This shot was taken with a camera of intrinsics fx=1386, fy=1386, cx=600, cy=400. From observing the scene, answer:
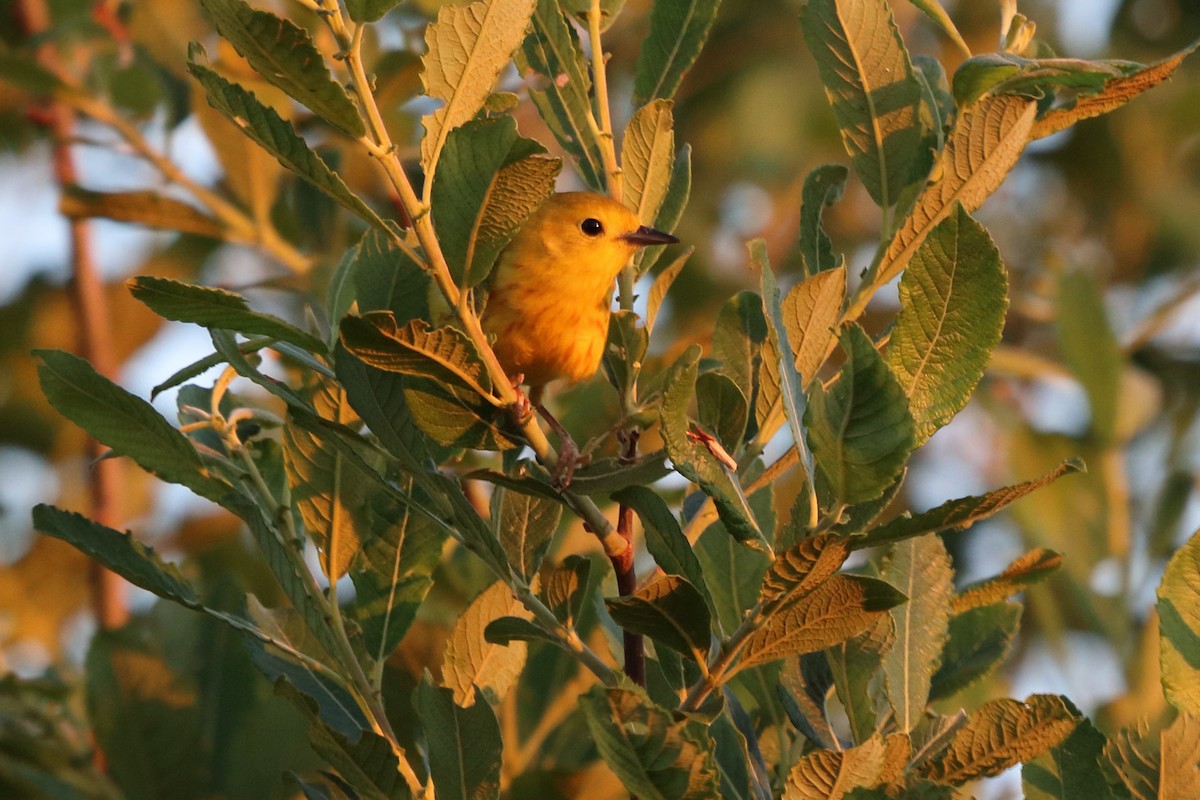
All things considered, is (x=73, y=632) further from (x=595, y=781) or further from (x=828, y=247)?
(x=828, y=247)

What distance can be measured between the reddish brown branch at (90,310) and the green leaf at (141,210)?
5 centimetres

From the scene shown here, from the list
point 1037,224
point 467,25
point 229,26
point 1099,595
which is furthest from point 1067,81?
point 1037,224

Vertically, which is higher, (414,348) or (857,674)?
(414,348)

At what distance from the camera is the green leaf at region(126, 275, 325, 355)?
5.22 ft

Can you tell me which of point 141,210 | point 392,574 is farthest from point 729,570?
point 141,210

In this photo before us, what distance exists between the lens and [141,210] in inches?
148

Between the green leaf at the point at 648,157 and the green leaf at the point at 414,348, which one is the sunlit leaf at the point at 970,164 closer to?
the green leaf at the point at 648,157

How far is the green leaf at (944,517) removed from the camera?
55.8 inches

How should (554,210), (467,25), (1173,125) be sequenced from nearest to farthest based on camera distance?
(467,25)
(554,210)
(1173,125)

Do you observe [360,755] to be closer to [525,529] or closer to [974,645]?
[525,529]

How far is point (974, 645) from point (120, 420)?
1.29 m

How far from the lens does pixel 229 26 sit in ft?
4.64

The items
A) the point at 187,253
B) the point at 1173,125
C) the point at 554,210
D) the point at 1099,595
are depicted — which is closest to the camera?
the point at 1099,595

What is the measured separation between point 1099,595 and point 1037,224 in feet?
11.7
